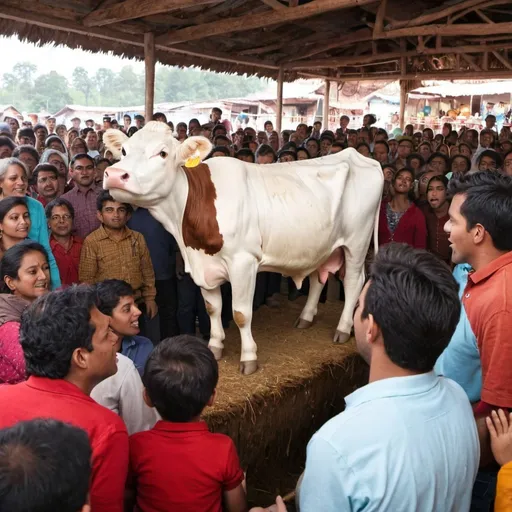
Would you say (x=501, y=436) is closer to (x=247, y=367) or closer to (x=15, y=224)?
(x=247, y=367)

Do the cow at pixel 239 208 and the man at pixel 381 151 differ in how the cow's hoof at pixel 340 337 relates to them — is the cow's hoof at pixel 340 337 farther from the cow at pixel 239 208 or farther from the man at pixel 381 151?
the man at pixel 381 151

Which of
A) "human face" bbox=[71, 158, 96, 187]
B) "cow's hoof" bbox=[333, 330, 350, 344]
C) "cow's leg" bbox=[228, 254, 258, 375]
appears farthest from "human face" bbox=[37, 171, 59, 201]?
"cow's hoof" bbox=[333, 330, 350, 344]

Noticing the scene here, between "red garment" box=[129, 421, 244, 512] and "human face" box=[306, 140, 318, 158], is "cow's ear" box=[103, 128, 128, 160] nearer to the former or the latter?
"red garment" box=[129, 421, 244, 512]

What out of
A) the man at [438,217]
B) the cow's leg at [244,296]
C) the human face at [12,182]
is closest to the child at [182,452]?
the cow's leg at [244,296]

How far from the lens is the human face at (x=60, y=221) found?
3135 mm

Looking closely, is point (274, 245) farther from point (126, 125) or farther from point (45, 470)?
point (126, 125)

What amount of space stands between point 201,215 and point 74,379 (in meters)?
1.72

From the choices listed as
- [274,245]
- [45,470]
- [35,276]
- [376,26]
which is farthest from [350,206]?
[376,26]

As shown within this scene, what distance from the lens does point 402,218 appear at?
431cm

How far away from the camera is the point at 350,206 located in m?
3.74

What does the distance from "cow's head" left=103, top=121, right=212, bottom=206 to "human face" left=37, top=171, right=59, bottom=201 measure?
87 centimetres

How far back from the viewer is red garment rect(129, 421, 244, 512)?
1.53 meters

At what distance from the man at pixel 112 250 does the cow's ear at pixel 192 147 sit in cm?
49

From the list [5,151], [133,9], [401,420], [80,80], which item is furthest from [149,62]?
[80,80]
